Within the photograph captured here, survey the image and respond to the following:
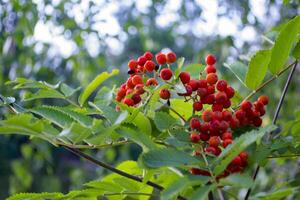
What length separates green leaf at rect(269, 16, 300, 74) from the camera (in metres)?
0.75

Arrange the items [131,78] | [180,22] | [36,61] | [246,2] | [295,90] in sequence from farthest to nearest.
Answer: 1. [180,22]
2. [36,61]
3. [295,90]
4. [246,2]
5. [131,78]

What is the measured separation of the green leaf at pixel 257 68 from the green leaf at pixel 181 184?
0.83ft

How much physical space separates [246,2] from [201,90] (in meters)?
1.51

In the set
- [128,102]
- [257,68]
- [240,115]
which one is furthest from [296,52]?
[128,102]

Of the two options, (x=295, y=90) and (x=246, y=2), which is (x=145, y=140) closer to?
(x=246, y=2)

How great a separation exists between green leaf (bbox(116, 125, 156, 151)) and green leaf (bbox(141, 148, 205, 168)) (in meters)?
0.02

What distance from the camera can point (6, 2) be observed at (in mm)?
2166

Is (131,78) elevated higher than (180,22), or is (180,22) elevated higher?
(180,22)

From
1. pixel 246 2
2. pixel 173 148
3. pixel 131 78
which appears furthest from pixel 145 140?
pixel 246 2

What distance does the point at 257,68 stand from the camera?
0.80 m

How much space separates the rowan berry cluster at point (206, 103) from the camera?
2.17ft

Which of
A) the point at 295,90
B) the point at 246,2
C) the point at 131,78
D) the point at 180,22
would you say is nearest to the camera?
the point at 131,78

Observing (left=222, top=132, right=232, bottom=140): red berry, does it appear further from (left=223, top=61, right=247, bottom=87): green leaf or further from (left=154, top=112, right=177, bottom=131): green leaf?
(left=223, top=61, right=247, bottom=87): green leaf

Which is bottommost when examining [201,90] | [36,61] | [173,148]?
[173,148]
